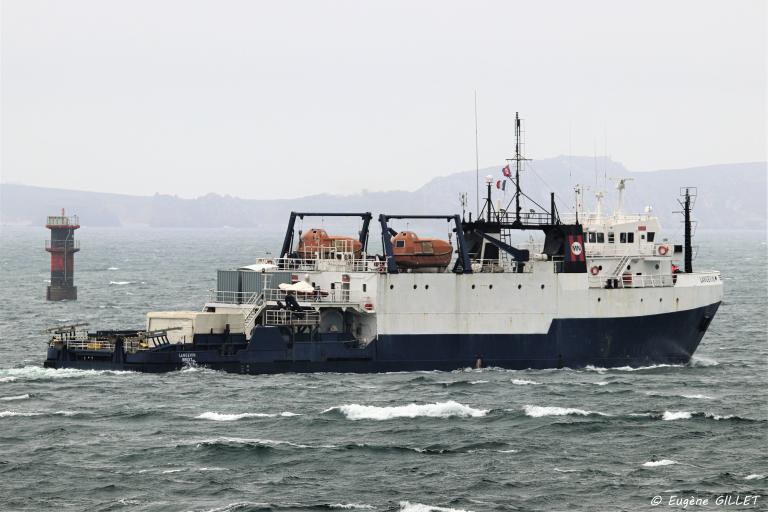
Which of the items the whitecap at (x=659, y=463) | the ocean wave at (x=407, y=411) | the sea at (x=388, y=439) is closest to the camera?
the sea at (x=388, y=439)

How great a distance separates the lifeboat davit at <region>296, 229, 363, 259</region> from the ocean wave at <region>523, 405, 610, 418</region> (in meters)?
12.1

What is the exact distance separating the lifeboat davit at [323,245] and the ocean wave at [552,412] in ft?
39.8

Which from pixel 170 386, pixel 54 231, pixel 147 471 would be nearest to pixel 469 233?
pixel 170 386

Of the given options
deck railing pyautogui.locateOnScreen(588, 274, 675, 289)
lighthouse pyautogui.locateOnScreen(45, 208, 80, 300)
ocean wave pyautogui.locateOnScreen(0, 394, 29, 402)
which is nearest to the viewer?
ocean wave pyautogui.locateOnScreen(0, 394, 29, 402)

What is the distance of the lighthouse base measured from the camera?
3575 inches

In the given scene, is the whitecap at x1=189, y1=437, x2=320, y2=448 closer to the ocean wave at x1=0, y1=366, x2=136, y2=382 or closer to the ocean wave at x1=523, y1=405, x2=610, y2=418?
the ocean wave at x1=523, y1=405, x2=610, y2=418

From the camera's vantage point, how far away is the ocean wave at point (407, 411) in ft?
131

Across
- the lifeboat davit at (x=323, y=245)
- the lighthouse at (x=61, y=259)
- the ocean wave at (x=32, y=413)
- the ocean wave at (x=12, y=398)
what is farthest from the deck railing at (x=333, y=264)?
the lighthouse at (x=61, y=259)

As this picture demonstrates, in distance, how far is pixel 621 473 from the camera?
3256 cm

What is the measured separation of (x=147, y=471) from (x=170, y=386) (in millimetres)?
11813

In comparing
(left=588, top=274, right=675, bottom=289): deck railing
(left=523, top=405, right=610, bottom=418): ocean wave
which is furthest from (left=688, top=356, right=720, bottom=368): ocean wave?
(left=523, top=405, right=610, bottom=418): ocean wave

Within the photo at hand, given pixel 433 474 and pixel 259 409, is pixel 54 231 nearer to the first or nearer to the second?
pixel 259 409

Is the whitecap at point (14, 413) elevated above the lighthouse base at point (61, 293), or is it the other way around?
the lighthouse base at point (61, 293)

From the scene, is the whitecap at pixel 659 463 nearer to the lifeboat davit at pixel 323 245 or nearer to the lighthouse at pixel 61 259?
the lifeboat davit at pixel 323 245
